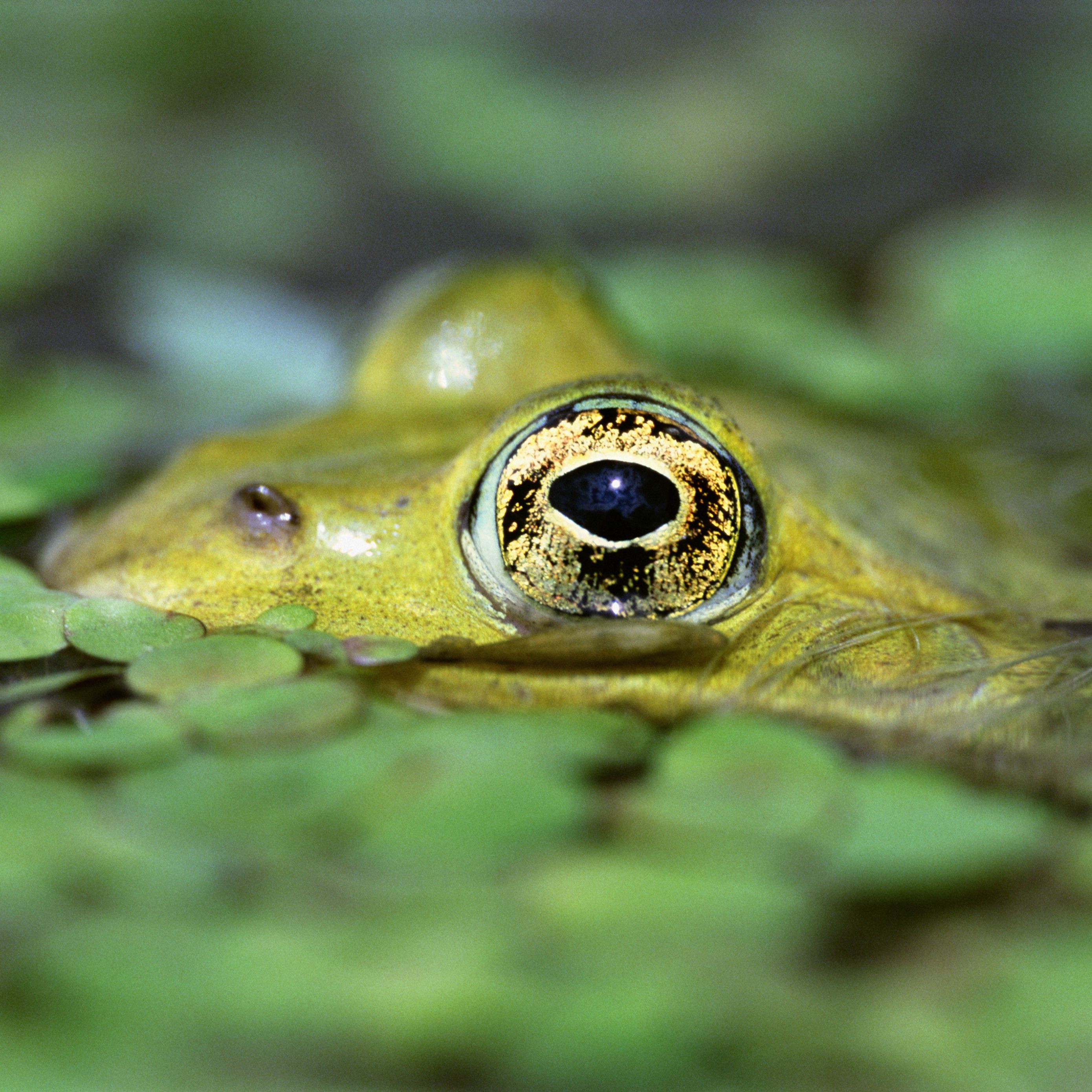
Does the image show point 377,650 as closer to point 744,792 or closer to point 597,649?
point 597,649

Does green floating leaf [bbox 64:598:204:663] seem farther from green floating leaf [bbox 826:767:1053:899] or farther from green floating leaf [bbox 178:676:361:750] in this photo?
green floating leaf [bbox 826:767:1053:899]

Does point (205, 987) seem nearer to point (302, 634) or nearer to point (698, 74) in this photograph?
point (302, 634)

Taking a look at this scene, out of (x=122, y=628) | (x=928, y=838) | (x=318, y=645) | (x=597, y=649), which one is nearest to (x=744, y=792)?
(x=928, y=838)

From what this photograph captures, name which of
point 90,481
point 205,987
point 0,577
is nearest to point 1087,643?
point 205,987

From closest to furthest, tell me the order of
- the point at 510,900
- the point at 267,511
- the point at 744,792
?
the point at 510,900, the point at 744,792, the point at 267,511

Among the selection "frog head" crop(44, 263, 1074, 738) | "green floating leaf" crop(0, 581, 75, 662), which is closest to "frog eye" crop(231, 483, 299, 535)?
"frog head" crop(44, 263, 1074, 738)
